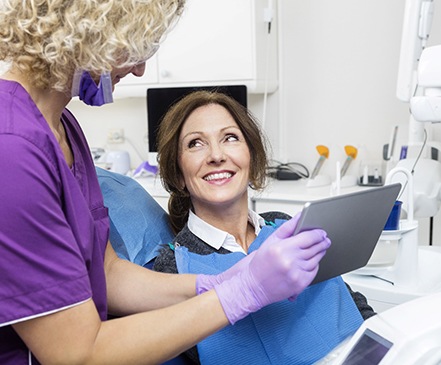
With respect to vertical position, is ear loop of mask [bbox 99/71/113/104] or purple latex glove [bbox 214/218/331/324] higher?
ear loop of mask [bbox 99/71/113/104]

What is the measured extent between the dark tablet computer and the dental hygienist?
0.16 ft

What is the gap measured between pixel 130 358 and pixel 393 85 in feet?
7.03

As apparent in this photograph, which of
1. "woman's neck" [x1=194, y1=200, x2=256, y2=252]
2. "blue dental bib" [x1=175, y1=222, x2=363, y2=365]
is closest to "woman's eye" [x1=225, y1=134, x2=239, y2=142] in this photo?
"woman's neck" [x1=194, y1=200, x2=256, y2=252]

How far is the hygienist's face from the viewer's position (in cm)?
146

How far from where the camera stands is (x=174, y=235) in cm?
162

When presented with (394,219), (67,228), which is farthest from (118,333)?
(394,219)

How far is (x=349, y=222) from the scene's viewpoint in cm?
109

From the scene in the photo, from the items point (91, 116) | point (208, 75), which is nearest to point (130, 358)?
point (208, 75)

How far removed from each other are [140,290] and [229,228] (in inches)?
14.9

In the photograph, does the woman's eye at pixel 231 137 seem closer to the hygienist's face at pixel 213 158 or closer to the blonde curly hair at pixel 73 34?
the hygienist's face at pixel 213 158

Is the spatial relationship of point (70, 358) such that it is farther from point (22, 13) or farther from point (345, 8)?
point (345, 8)

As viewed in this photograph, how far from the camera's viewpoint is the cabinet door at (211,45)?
2.64m

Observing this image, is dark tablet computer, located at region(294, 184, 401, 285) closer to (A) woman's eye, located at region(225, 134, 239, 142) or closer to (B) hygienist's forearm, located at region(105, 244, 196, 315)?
(B) hygienist's forearm, located at region(105, 244, 196, 315)

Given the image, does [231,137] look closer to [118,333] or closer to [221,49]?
[118,333]
